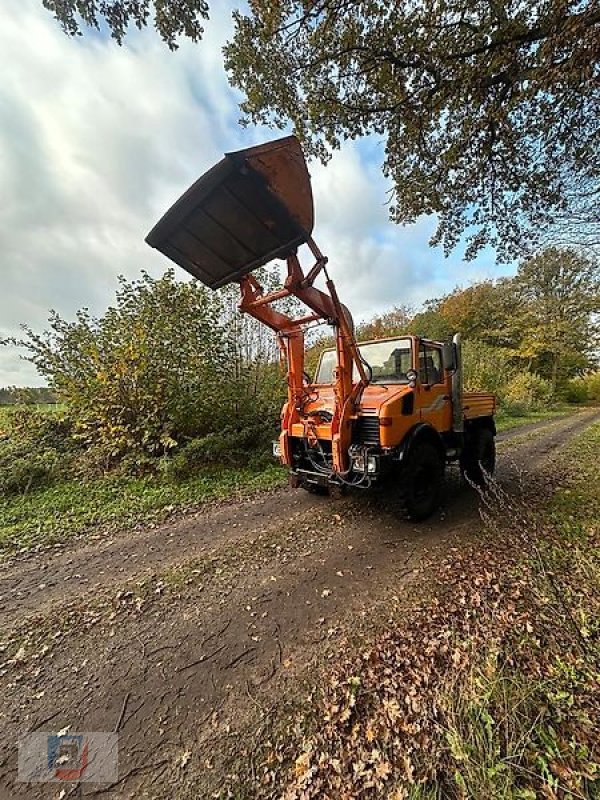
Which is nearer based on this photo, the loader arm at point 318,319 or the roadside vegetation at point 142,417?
the loader arm at point 318,319

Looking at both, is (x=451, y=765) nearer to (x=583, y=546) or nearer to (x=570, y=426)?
(x=583, y=546)

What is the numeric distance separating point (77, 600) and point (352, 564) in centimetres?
242

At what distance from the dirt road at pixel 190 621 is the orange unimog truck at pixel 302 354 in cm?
77

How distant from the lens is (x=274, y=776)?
4.91 feet

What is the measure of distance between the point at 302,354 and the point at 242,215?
1.80 meters

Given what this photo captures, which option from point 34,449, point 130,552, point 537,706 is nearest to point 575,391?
point 537,706

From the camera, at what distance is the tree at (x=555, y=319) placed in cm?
2150

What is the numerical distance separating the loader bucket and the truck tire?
4.35 meters

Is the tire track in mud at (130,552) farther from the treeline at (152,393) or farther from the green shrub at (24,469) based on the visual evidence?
the green shrub at (24,469)

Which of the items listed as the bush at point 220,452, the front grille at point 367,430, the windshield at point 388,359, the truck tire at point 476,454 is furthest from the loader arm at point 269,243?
the truck tire at point 476,454

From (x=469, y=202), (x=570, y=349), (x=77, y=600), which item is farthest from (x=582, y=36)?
(x=570, y=349)

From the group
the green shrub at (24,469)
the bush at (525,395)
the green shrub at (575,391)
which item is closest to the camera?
the green shrub at (24,469)

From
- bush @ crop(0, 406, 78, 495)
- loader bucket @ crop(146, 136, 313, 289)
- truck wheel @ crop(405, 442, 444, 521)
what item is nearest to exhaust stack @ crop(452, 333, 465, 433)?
truck wheel @ crop(405, 442, 444, 521)

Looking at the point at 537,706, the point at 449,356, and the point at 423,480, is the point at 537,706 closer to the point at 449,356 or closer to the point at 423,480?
the point at 423,480
